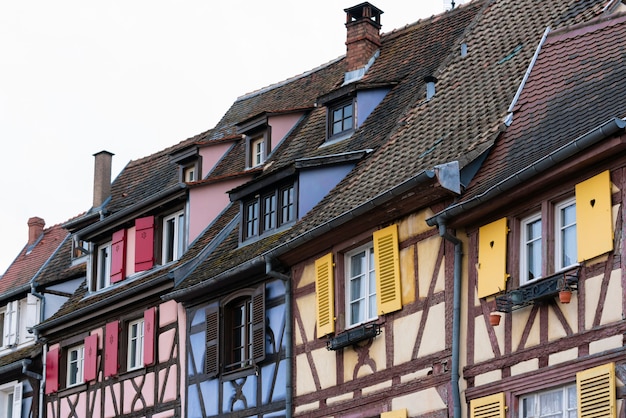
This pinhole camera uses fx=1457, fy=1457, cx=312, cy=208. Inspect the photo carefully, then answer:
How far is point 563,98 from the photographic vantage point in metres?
19.8

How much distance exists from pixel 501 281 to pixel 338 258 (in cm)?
409

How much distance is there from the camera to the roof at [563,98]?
1852cm

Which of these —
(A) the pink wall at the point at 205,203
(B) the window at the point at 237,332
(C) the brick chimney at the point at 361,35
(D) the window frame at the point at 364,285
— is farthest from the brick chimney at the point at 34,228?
(D) the window frame at the point at 364,285

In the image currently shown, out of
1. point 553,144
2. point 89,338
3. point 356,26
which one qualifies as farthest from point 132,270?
point 553,144

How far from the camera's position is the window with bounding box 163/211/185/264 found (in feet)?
92.6

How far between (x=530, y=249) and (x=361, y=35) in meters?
11.0

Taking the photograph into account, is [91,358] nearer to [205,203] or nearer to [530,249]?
[205,203]

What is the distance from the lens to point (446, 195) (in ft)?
65.3

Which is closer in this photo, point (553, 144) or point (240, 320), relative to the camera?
point (553, 144)

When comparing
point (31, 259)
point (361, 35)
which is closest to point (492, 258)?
point (361, 35)

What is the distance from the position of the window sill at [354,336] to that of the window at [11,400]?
11859 millimetres

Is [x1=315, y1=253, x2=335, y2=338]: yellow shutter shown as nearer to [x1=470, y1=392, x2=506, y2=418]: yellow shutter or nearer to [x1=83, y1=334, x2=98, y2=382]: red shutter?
[x1=470, y1=392, x2=506, y2=418]: yellow shutter

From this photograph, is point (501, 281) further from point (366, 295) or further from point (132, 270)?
point (132, 270)

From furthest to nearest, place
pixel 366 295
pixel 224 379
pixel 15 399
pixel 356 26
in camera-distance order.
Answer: pixel 15 399 < pixel 356 26 < pixel 224 379 < pixel 366 295
